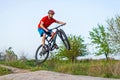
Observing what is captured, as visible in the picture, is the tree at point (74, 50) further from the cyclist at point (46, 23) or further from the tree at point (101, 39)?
the cyclist at point (46, 23)

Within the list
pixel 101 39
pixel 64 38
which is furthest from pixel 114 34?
pixel 64 38

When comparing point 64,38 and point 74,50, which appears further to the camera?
point 74,50

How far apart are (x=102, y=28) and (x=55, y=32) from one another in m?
34.0

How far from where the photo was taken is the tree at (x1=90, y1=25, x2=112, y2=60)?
1926 inches

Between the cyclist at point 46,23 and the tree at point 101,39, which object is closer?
the cyclist at point 46,23

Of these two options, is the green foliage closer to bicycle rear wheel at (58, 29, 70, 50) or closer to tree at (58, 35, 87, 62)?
bicycle rear wheel at (58, 29, 70, 50)

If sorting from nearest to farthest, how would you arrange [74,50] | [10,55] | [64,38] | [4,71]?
[64,38], [4,71], [10,55], [74,50]

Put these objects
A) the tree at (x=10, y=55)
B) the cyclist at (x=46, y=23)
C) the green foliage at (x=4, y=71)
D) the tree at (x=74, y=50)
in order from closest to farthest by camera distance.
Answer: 1. the cyclist at (x=46, y=23)
2. the green foliage at (x=4, y=71)
3. the tree at (x=10, y=55)
4. the tree at (x=74, y=50)

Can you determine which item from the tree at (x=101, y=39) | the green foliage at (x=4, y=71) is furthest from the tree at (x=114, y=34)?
the green foliage at (x=4, y=71)

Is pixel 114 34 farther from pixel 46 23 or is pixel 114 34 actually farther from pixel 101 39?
pixel 46 23

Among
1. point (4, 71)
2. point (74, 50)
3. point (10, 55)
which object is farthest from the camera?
point (74, 50)

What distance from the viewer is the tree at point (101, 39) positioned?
4892 cm

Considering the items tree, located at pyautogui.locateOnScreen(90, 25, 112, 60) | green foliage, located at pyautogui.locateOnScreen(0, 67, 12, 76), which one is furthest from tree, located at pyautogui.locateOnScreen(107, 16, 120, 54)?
green foliage, located at pyautogui.locateOnScreen(0, 67, 12, 76)

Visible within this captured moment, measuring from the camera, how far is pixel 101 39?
50781mm
